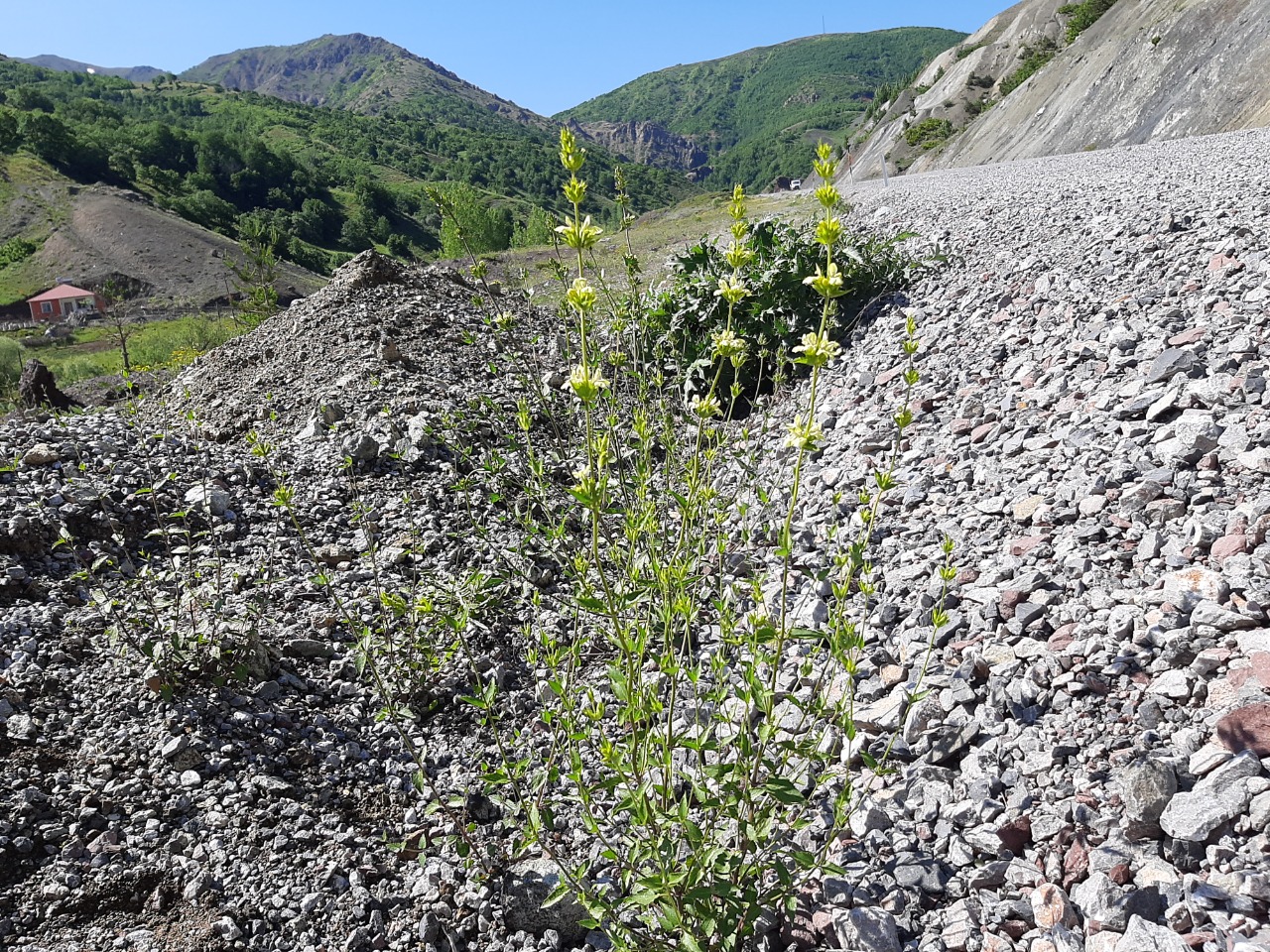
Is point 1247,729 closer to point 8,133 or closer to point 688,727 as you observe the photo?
point 688,727

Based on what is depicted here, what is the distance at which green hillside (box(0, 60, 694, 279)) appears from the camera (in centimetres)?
9881

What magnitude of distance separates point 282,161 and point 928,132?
113 meters

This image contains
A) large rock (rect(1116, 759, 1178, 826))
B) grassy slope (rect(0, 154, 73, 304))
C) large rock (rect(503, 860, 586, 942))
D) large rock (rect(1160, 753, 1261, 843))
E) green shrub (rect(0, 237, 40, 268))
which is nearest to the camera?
large rock (rect(1160, 753, 1261, 843))

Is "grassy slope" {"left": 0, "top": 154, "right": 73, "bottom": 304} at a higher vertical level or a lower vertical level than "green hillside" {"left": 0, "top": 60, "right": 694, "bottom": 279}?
lower

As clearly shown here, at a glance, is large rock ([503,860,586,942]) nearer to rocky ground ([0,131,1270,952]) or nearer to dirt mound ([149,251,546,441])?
rocky ground ([0,131,1270,952])

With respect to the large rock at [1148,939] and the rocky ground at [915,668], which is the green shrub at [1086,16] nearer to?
the rocky ground at [915,668]

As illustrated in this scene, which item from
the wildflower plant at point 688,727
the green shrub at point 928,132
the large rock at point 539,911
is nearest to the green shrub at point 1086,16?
the green shrub at point 928,132

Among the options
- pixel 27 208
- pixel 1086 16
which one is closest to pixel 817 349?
pixel 1086 16

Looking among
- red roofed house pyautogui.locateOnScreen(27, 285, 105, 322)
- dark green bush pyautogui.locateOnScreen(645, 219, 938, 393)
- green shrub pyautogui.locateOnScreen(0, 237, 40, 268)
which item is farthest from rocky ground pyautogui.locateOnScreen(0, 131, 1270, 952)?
green shrub pyautogui.locateOnScreen(0, 237, 40, 268)

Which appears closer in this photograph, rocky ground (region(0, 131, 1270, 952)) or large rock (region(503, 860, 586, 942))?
rocky ground (region(0, 131, 1270, 952))

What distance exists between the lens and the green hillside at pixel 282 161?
98.8 metres

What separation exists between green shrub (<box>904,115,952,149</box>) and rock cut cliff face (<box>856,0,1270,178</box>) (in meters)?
4.22

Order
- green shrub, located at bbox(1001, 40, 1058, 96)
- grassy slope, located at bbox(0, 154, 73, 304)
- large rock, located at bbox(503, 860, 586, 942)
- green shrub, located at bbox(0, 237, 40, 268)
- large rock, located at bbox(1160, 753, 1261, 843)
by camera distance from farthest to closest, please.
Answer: green shrub, located at bbox(0, 237, 40, 268) < grassy slope, located at bbox(0, 154, 73, 304) < green shrub, located at bbox(1001, 40, 1058, 96) < large rock, located at bbox(503, 860, 586, 942) < large rock, located at bbox(1160, 753, 1261, 843)

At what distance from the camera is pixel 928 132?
68.7m
